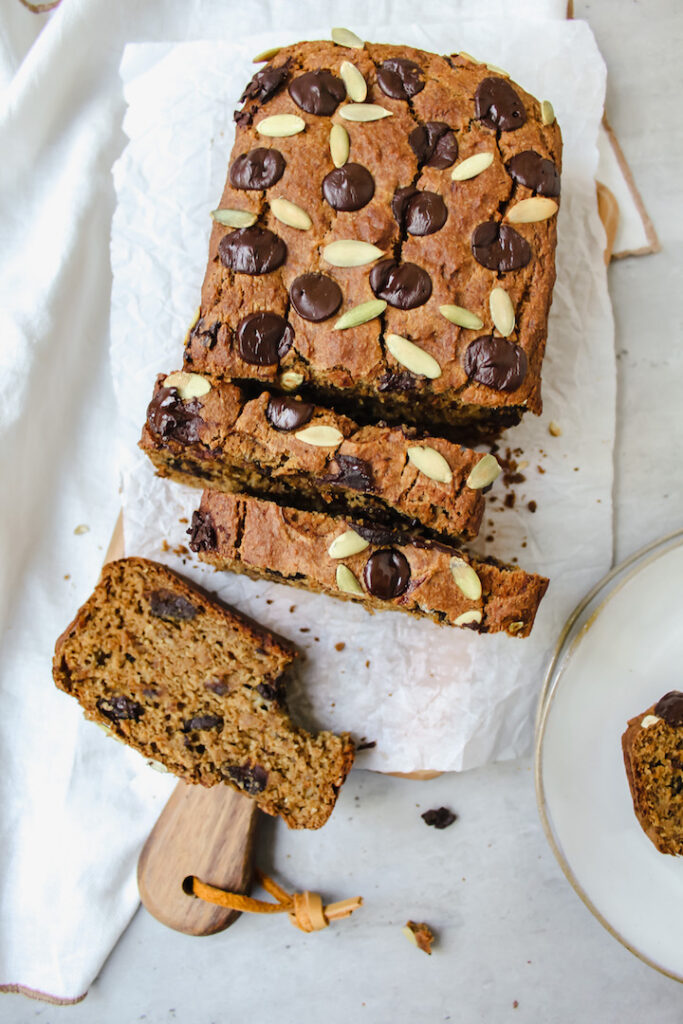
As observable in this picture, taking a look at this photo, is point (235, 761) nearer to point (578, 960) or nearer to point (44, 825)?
point (44, 825)

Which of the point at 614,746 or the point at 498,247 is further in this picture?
the point at 614,746

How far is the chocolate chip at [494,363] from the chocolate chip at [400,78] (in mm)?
716

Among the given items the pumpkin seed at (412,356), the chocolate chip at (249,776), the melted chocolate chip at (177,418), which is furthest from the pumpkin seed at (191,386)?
the chocolate chip at (249,776)

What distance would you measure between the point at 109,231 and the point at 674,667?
2.41m

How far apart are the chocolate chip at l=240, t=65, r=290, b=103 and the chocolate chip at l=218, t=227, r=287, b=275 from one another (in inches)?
14.9

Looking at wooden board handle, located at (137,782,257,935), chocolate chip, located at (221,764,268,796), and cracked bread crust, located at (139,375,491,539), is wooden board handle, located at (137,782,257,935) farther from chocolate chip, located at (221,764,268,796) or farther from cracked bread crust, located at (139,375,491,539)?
cracked bread crust, located at (139,375,491,539)

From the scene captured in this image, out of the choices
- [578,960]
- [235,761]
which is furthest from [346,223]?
[578,960]

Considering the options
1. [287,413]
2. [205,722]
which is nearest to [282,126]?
[287,413]

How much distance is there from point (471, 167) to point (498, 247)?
23 centimetres

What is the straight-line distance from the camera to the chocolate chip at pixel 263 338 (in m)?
2.02

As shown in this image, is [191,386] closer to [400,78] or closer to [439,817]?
[400,78]

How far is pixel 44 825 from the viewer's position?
263 centimetres

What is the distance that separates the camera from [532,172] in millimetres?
2043

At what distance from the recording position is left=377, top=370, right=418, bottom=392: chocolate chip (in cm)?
203
